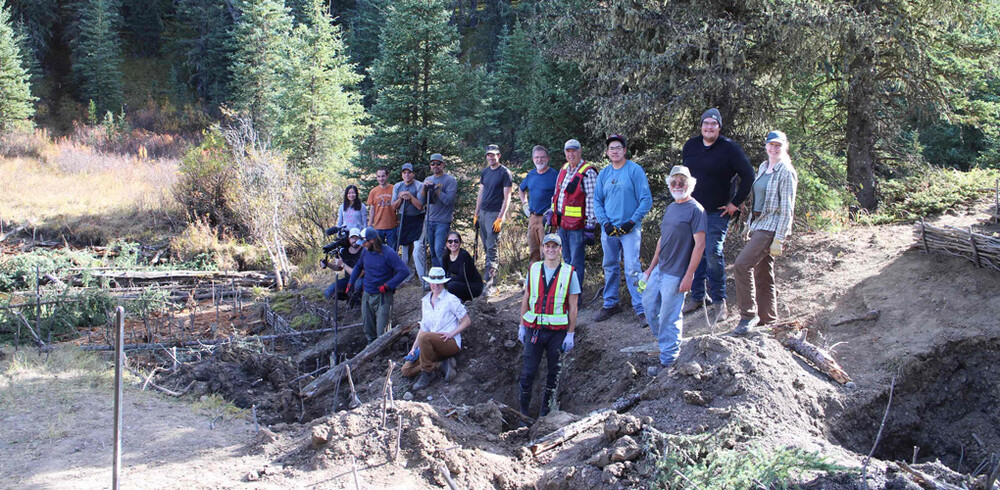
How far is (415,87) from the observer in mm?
12344

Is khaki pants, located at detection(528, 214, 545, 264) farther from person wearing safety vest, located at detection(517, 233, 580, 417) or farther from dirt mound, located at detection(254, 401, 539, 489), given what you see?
dirt mound, located at detection(254, 401, 539, 489)

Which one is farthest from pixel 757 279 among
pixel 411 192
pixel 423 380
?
pixel 411 192

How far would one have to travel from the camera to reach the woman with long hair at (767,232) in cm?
594

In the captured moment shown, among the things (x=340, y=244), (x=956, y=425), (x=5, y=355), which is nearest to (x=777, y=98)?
(x=956, y=425)

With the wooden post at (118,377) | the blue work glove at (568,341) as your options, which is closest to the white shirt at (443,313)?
the blue work glove at (568,341)

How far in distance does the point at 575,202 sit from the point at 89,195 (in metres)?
19.0

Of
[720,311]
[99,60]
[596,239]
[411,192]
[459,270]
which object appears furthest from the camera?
[99,60]

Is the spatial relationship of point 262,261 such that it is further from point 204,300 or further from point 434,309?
point 434,309

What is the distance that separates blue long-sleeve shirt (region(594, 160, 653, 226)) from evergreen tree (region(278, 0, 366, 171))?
588 inches

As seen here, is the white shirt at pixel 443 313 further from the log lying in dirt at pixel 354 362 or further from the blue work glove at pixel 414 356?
the log lying in dirt at pixel 354 362

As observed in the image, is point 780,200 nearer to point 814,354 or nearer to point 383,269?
point 814,354

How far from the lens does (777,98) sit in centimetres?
928

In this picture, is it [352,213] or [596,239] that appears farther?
[352,213]

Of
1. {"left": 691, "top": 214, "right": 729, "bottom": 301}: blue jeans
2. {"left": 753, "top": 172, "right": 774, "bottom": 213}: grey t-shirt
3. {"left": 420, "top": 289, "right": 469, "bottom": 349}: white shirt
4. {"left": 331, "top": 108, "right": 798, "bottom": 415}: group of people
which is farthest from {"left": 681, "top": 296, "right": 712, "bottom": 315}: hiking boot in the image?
{"left": 420, "top": 289, "right": 469, "bottom": 349}: white shirt
